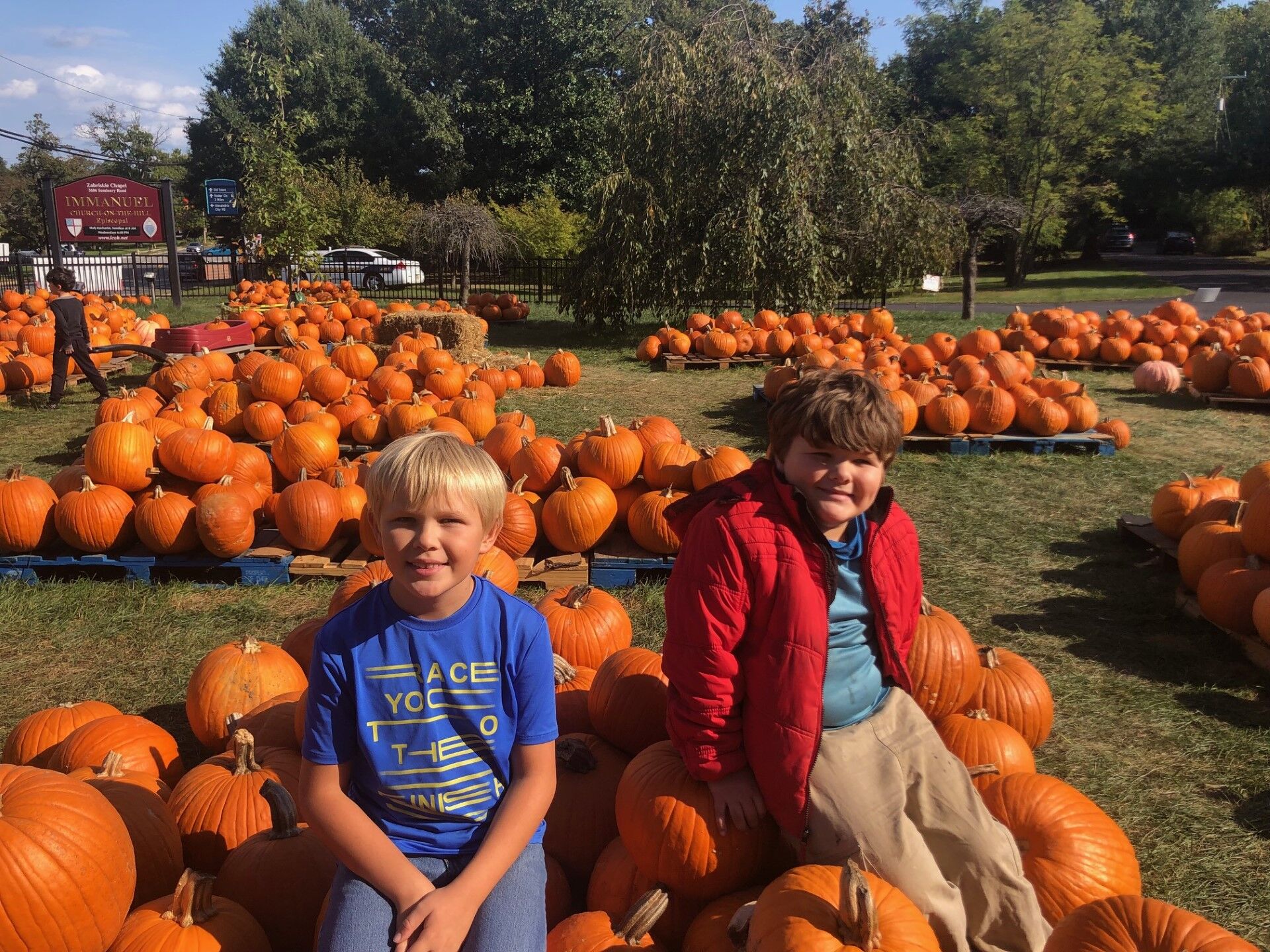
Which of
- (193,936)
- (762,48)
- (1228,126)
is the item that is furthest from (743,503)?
(1228,126)

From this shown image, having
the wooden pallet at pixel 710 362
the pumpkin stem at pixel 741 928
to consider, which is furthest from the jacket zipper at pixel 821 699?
the wooden pallet at pixel 710 362

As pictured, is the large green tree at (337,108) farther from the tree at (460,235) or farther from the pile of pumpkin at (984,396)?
the pile of pumpkin at (984,396)

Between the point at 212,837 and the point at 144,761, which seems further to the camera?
the point at 144,761

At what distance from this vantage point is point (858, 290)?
1788cm

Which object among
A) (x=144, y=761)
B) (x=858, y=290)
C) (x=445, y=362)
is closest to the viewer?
(x=144, y=761)

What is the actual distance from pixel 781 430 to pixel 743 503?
0.22m

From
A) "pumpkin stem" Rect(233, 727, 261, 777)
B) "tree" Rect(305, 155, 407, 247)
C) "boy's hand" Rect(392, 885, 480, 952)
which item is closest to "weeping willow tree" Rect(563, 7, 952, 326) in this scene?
"pumpkin stem" Rect(233, 727, 261, 777)

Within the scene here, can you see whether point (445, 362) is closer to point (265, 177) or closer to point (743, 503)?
point (743, 503)

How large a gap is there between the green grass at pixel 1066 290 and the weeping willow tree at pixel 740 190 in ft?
29.6

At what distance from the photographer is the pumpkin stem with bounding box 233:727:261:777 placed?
93.8 inches

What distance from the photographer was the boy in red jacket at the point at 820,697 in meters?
1.98

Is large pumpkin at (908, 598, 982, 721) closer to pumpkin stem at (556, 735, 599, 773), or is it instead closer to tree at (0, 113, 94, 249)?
pumpkin stem at (556, 735, 599, 773)

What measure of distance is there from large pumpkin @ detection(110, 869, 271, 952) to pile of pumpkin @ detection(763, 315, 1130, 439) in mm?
6342

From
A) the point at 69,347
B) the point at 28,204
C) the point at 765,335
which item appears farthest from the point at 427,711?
the point at 28,204
